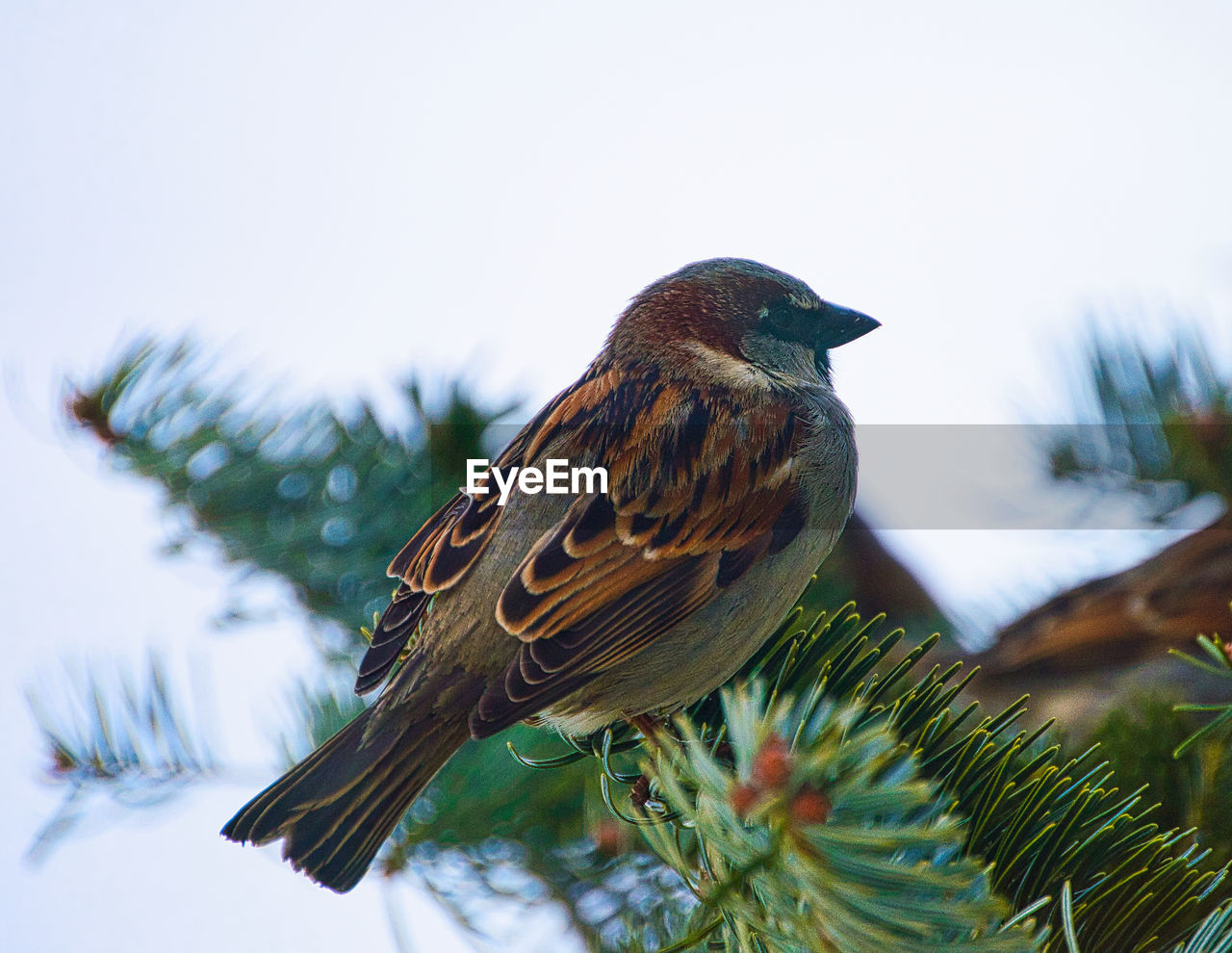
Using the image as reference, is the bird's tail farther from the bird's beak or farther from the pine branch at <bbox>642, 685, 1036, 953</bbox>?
the bird's beak

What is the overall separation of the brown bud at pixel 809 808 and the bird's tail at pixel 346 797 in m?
0.88

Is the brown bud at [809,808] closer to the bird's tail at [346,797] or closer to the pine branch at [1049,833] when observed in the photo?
the pine branch at [1049,833]

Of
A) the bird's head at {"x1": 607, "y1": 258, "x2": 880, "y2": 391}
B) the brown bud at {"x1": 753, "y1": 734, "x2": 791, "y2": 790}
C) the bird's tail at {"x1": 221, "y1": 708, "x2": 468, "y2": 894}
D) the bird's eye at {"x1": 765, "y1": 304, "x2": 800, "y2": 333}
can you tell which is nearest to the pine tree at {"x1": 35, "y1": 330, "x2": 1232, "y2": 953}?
the brown bud at {"x1": 753, "y1": 734, "x2": 791, "y2": 790}

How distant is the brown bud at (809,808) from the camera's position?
0.84 metres

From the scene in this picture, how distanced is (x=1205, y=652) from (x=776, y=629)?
69cm

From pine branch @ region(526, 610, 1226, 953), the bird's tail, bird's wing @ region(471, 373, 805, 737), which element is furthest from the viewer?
bird's wing @ region(471, 373, 805, 737)

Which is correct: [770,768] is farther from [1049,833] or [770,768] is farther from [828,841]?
[1049,833]

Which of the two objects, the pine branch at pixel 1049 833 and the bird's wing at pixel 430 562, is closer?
the pine branch at pixel 1049 833

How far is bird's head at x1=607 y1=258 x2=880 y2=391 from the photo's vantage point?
235 cm
